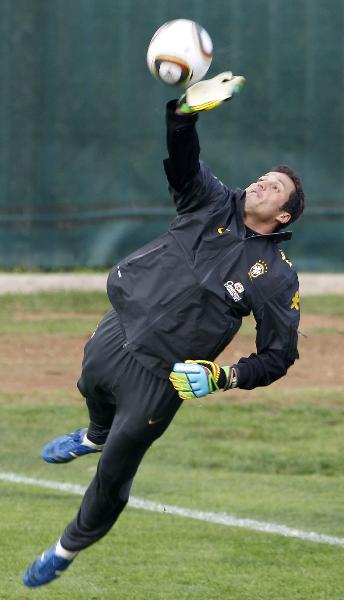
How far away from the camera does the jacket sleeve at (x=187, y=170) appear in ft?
20.6

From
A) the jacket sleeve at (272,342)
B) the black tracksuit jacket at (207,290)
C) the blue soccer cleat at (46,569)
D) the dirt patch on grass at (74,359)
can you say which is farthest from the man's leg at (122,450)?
the dirt patch on grass at (74,359)

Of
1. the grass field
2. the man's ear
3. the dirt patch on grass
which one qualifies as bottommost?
the dirt patch on grass

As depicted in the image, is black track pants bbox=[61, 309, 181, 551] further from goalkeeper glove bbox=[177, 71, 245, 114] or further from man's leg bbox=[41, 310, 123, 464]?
goalkeeper glove bbox=[177, 71, 245, 114]

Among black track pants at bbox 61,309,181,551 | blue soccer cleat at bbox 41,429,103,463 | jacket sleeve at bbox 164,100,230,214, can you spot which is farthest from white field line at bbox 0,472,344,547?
jacket sleeve at bbox 164,100,230,214

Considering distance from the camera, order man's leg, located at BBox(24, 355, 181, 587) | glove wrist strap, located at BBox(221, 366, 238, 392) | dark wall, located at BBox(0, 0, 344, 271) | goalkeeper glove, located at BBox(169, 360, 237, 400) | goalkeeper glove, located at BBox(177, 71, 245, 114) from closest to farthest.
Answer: goalkeeper glove, located at BBox(177, 71, 245, 114) < goalkeeper glove, located at BBox(169, 360, 237, 400) < glove wrist strap, located at BBox(221, 366, 238, 392) < man's leg, located at BBox(24, 355, 181, 587) < dark wall, located at BBox(0, 0, 344, 271)

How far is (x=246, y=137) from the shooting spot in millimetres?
17531

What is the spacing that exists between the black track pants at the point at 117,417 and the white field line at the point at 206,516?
2.08 meters

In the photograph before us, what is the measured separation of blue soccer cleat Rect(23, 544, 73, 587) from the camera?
6.98 m

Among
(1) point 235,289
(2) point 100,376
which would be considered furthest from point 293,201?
(2) point 100,376

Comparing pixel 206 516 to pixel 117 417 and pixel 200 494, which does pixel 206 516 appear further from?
pixel 117 417

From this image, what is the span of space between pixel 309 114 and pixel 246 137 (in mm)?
809

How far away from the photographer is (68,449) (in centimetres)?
769

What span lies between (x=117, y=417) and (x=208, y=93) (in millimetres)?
1668

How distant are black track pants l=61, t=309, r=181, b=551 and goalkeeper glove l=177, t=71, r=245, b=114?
1345 millimetres
